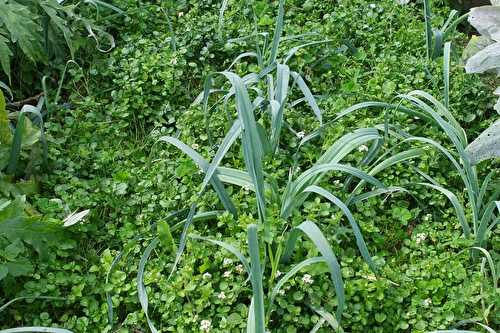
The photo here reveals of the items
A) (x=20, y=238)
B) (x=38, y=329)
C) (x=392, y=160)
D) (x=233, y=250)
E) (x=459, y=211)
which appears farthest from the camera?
(x=392, y=160)

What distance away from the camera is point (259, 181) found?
7.70ft

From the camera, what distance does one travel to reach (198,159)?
2.49m

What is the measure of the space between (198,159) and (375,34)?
1.32 m

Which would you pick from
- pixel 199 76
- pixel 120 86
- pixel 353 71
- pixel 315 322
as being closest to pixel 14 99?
pixel 120 86

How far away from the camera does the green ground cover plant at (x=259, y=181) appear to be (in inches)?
93.0

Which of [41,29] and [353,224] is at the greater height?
[41,29]

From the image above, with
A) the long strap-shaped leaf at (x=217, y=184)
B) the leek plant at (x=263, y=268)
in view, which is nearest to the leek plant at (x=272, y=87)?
the long strap-shaped leaf at (x=217, y=184)

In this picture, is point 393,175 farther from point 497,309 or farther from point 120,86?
point 120,86

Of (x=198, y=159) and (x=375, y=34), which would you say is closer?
(x=198, y=159)

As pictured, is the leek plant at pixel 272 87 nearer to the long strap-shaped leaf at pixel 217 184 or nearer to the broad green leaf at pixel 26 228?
the long strap-shaped leaf at pixel 217 184

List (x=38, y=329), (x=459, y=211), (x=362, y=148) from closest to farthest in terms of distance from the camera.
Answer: (x=38, y=329)
(x=459, y=211)
(x=362, y=148)

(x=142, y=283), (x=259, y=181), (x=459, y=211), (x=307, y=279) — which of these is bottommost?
(x=142, y=283)

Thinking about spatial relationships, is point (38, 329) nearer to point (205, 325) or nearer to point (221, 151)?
point (205, 325)

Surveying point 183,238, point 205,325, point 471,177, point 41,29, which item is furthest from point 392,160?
point 41,29
